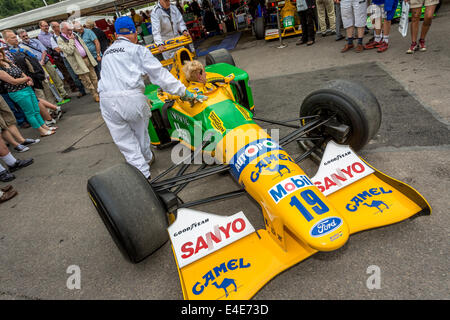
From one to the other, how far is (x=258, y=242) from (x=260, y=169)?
569 millimetres

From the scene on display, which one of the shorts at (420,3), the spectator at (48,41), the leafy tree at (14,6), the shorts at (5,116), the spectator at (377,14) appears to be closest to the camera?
the shorts at (420,3)

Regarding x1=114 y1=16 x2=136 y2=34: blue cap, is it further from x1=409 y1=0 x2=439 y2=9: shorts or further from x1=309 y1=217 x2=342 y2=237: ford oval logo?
x1=409 y1=0 x2=439 y2=9: shorts

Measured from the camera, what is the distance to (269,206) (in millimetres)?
1915

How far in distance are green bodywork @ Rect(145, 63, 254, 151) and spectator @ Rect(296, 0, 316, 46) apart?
4743 millimetres

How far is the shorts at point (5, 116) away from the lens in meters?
4.92

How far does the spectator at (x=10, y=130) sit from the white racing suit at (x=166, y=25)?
10.8 feet

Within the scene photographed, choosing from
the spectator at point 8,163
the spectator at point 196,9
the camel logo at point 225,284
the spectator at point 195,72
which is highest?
the spectator at point 196,9

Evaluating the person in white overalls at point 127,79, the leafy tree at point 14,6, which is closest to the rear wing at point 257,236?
the person in white overalls at point 127,79

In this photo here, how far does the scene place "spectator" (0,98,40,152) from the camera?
499 centimetres

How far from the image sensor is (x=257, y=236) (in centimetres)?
205

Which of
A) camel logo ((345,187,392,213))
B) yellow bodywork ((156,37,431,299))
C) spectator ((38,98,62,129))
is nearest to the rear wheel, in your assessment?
yellow bodywork ((156,37,431,299))

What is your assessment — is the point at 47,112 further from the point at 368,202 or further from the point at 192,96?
the point at 368,202

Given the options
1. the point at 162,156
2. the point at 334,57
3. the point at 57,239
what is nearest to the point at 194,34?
A: the point at 334,57

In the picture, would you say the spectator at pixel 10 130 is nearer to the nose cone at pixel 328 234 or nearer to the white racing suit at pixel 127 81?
the white racing suit at pixel 127 81
